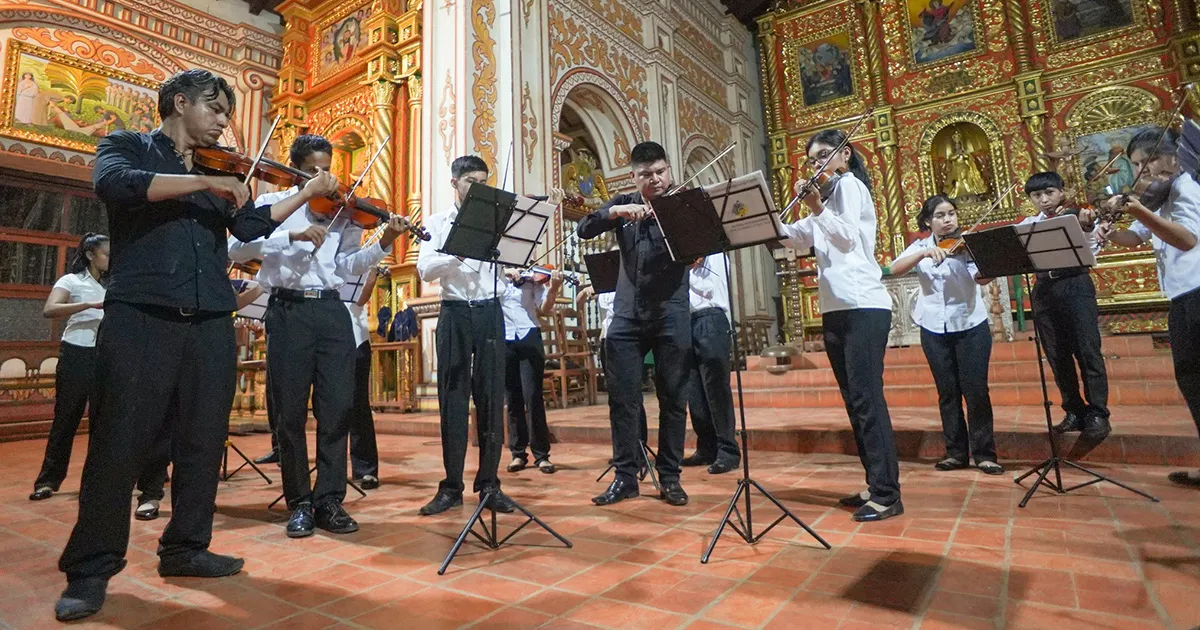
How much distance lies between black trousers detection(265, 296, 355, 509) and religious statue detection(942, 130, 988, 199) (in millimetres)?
12620

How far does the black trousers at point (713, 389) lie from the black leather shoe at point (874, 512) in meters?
1.31

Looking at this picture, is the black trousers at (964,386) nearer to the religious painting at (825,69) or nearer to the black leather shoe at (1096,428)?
the black leather shoe at (1096,428)

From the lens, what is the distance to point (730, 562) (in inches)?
79.0

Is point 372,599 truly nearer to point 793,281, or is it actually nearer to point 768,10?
point 793,281

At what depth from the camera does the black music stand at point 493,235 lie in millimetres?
2262

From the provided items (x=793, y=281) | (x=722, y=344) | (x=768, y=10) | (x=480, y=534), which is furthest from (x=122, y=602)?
(x=768, y=10)

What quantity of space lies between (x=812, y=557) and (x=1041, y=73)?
1337 centimetres

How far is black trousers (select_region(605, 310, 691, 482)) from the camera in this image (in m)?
2.95

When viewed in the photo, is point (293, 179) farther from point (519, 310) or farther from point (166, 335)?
point (519, 310)

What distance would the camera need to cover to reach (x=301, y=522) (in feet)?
8.27

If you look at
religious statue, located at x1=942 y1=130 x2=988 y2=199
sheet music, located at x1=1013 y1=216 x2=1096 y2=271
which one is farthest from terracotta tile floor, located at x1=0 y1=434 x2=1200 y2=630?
religious statue, located at x1=942 y1=130 x2=988 y2=199

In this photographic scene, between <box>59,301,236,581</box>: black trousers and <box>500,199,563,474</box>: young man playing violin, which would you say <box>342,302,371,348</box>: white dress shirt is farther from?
<box>59,301,236,581</box>: black trousers

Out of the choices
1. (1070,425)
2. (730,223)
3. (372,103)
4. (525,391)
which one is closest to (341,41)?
(372,103)

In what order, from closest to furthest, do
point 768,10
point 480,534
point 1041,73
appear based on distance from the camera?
point 480,534
point 1041,73
point 768,10
